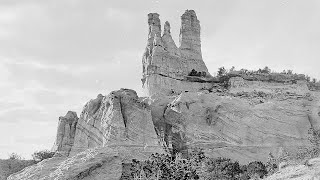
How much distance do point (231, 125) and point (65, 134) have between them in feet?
51.7

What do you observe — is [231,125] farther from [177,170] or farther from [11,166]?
[177,170]

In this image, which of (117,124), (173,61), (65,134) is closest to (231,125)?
(117,124)

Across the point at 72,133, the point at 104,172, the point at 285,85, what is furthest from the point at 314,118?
the point at 104,172

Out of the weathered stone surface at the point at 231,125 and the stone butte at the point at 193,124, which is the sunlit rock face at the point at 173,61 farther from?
the weathered stone surface at the point at 231,125

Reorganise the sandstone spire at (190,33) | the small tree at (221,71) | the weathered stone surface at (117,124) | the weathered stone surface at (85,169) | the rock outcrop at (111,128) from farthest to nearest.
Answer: the small tree at (221,71) < the sandstone spire at (190,33) < the weathered stone surface at (117,124) < the rock outcrop at (111,128) < the weathered stone surface at (85,169)

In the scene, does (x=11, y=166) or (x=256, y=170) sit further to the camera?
(x=11, y=166)

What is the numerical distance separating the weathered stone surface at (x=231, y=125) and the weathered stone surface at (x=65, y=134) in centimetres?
783

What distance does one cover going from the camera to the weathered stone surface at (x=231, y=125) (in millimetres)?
48750

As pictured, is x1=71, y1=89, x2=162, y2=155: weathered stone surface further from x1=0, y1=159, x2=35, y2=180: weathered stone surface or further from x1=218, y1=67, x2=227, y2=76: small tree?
x1=218, y1=67, x2=227, y2=76: small tree

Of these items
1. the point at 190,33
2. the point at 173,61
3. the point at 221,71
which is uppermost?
the point at 190,33

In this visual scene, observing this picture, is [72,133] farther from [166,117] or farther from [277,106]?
[277,106]

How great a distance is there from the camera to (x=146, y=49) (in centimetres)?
6644

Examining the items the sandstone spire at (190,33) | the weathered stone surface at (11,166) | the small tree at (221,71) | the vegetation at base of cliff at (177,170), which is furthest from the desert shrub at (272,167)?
the small tree at (221,71)

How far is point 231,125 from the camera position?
5047 cm
